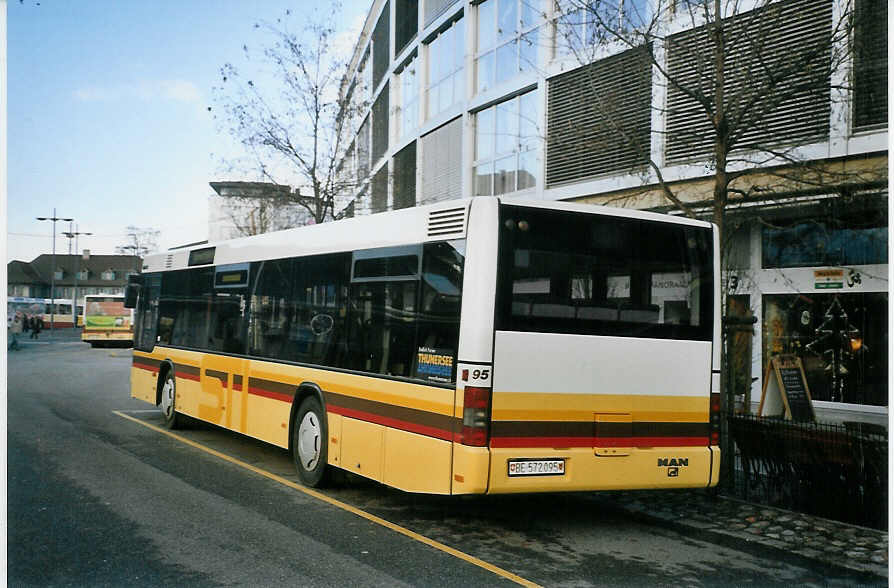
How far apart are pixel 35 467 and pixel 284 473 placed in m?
2.62

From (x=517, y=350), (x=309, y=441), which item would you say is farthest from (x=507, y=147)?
(x=517, y=350)

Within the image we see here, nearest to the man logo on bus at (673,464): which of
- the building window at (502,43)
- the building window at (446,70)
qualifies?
the building window at (502,43)

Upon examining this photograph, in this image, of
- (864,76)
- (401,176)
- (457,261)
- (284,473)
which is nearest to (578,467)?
(457,261)

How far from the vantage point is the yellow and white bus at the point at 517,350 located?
22.8 feet

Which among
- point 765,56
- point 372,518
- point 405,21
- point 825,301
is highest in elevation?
point 405,21

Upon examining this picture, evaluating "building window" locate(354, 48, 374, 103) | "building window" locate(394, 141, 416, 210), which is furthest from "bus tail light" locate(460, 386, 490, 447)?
"building window" locate(394, 141, 416, 210)

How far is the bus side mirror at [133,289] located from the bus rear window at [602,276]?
9812 millimetres

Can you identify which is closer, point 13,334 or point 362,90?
point 362,90

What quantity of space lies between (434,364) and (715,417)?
254 centimetres

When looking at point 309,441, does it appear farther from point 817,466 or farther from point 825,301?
point 825,301

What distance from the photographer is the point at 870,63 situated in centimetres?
1065

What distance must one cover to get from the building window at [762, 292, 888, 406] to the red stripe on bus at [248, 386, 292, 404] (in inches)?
356

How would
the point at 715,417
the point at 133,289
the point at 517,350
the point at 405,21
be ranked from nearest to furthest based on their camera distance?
the point at 517,350 < the point at 715,417 < the point at 133,289 < the point at 405,21

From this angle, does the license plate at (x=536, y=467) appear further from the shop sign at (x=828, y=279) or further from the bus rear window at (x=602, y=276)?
the shop sign at (x=828, y=279)
